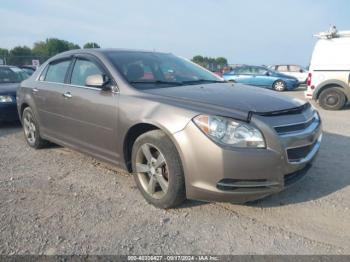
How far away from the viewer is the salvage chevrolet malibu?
2695 millimetres

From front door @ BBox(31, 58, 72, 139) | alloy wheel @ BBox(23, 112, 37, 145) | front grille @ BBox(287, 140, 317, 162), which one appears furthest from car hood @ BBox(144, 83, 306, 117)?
alloy wheel @ BBox(23, 112, 37, 145)

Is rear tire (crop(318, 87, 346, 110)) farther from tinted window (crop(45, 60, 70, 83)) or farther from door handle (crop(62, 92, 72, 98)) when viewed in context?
door handle (crop(62, 92, 72, 98))

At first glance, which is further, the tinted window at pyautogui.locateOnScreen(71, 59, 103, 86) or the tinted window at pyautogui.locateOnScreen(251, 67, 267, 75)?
the tinted window at pyautogui.locateOnScreen(251, 67, 267, 75)

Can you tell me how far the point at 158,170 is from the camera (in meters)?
3.14

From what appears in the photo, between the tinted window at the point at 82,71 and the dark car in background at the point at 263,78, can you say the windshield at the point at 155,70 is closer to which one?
the tinted window at the point at 82,71

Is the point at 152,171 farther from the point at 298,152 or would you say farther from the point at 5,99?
the point at 5,99

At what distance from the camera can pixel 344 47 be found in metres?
9.85

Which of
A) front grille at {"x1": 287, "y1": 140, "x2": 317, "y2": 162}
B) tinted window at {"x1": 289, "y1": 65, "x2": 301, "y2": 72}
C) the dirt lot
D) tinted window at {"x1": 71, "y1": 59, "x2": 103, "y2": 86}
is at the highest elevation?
tinted window at {"x1": 289, "y1": 65, "x2": 301, "y2": 72}

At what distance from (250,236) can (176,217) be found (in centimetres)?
71

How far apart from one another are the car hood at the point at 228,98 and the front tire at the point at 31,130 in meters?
2.66

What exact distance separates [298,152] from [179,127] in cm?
113

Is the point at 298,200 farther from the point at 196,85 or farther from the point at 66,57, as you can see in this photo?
the point at 66,57

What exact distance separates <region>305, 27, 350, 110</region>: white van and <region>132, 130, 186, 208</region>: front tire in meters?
8.60

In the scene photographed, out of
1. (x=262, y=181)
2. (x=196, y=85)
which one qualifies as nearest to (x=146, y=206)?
(x=262, y=181)
